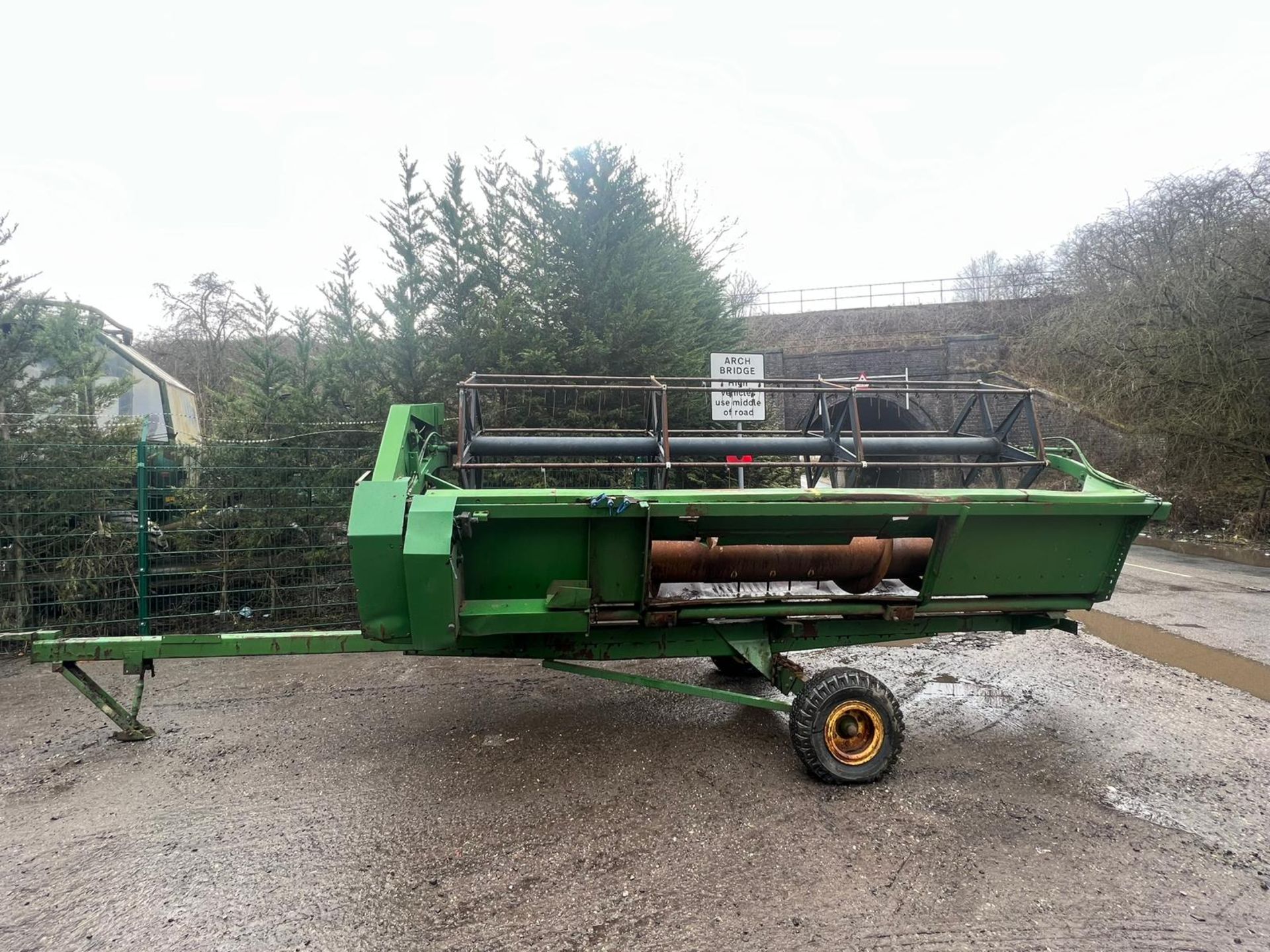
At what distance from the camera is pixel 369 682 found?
482 cm

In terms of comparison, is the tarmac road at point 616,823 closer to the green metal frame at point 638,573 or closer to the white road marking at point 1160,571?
the green metal frame at point 638,573

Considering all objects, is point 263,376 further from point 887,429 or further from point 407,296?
point 887,429

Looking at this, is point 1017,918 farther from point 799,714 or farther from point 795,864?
point 799,714

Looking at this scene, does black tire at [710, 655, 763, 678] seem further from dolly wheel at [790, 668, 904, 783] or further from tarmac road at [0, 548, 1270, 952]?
dolly wheel at [790, 668, 904, 783]

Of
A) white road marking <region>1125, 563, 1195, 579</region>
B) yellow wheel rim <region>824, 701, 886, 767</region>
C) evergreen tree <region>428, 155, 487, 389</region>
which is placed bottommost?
white road marking <region>1125, 563, 1195, 579</region>

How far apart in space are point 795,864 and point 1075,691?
10.2ft

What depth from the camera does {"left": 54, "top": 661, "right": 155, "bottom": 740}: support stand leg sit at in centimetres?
337

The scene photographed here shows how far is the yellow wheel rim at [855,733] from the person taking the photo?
3.22 metres

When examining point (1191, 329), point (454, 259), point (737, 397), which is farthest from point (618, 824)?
point (1191, 329)

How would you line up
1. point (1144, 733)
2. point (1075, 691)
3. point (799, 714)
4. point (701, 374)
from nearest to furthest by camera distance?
1. point (799, 714)
2. point (1144, 733)
3. point (1075, 691)
4. point (701, 374)

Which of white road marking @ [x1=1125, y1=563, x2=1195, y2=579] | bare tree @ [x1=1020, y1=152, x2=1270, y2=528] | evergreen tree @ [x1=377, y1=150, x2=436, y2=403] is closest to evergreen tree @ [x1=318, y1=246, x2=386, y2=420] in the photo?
evergreen tree @ [x1=377, y1=150, x2=436, y2=403]

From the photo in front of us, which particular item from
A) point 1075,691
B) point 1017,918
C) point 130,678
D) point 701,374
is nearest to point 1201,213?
point 701,374

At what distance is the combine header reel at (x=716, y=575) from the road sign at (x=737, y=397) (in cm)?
288

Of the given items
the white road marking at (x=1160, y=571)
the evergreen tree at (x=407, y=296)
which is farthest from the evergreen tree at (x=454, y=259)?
the white road marking at (x=1160, y=571)
